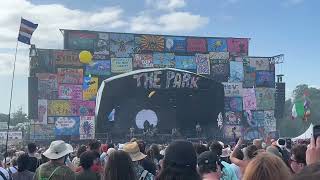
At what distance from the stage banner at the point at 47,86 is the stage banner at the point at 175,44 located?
35.3 ft

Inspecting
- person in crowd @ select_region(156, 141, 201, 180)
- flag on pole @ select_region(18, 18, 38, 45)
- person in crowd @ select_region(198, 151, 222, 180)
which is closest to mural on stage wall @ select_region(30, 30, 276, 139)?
flag on pole @ select_region(18, 18, 38, 45)

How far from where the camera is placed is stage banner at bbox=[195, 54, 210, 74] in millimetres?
45200

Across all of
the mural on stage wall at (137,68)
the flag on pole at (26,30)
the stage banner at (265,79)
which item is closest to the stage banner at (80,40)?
the mural on stage wall at (137,68)

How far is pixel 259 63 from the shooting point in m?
47.6

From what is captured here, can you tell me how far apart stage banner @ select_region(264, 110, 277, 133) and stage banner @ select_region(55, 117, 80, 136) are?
1780cm

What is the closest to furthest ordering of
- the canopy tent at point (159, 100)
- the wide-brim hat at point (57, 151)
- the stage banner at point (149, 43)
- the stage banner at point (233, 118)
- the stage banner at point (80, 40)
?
the wide-brim hat at point (57, 151)
the canopy tent at point (159, 100)
the stage banner at point (80, 40)
the stage banner at point (149, 43)
the stage banner at point (233, 118)

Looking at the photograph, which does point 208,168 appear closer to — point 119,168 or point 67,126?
point 119,168

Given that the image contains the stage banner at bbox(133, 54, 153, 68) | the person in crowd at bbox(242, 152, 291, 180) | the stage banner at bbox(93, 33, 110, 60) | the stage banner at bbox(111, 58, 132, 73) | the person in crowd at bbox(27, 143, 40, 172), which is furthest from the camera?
the stage banner at bbox(133, 54, 153, 68)

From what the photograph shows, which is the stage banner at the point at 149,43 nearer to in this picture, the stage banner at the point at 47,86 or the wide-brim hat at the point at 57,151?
the stage banner at the point at 47,86

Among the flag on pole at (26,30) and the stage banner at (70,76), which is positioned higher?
the flag on pole at (26,30)

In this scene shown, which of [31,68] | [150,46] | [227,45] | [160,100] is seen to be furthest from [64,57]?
[227,45]

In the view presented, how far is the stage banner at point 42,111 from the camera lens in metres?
39.1

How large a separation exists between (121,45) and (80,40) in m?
3.57

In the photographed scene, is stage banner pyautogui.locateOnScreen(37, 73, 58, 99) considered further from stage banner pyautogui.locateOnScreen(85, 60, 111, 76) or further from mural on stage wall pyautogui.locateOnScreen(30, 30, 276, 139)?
stage banner pyautogui.locateOnScreen(85, 60, 111, 76)
